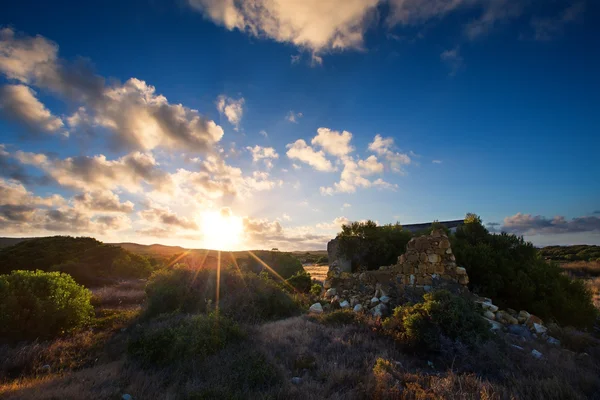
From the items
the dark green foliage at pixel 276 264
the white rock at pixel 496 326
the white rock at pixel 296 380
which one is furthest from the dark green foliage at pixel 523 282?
the dark green foliage at pixel 276 264

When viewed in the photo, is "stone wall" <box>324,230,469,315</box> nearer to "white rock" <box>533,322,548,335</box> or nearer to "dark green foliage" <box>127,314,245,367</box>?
"white rock" <box>533,322,548,335</box>

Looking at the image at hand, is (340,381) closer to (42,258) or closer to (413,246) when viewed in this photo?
(413,246)

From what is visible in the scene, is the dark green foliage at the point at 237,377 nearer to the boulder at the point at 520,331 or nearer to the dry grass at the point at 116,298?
the boulder at the point at 520,331

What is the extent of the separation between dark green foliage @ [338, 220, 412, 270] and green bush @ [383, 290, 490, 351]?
893 centimetres

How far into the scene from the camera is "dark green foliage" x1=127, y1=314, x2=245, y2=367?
6523mm

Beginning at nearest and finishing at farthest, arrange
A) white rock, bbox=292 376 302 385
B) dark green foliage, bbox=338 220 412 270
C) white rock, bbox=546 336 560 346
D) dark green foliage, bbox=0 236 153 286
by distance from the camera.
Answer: white rock, bbox=292 376 302 385
white rock, bbox=546 336 560 346
dark green foliage, bbox=338 220 412 270
dark green foliage, bbox=0 236 153 286

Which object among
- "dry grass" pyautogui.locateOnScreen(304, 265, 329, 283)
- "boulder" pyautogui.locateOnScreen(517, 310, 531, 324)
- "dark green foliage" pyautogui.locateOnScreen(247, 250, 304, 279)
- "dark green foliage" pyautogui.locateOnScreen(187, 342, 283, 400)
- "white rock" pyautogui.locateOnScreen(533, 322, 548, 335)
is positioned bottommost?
"dry grass" pyautogui.locateOnScreen(304, 265, 329, 283)

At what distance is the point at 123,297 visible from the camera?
53.0 ft

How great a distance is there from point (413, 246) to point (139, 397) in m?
10.2

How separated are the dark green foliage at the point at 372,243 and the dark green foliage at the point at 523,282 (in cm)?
428

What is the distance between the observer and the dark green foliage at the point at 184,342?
6.52 meters

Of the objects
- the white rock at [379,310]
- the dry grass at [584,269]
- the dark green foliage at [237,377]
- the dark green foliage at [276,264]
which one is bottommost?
the dry grass at [584,269]

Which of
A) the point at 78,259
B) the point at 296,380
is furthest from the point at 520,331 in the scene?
the point at 78,259

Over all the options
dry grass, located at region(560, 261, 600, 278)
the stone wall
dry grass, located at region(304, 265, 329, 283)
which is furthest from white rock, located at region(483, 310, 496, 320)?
dry grass, located at region(560, 261, 600, 278)
